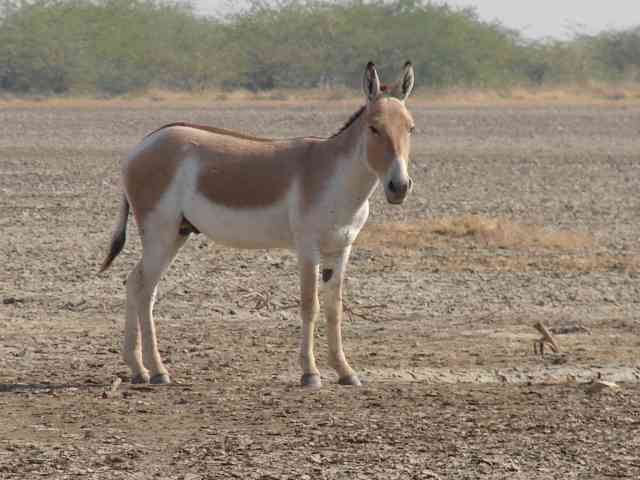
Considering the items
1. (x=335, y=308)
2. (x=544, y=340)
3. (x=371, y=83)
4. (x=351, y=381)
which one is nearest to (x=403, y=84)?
(x=371, y=83)

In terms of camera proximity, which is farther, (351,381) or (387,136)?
(351,381)

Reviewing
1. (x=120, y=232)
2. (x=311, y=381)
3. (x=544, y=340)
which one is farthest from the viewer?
(x=544, y=340)

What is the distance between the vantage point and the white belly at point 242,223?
8.79 metres

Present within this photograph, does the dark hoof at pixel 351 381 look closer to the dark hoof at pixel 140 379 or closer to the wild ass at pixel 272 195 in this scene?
the wild ass at pixel 272 195

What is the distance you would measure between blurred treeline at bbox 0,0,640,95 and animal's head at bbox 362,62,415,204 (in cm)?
3976

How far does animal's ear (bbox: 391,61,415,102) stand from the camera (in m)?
8.63

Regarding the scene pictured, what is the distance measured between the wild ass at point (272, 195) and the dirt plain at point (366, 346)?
1.31ft

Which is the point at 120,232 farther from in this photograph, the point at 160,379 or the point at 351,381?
the point at 351,381

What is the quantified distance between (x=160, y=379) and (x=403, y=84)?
7.12ft

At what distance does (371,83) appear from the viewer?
8562 mm

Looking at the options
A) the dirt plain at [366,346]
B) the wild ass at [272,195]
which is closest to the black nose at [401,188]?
the wild ass at [272,195]

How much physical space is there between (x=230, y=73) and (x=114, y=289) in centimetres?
4078

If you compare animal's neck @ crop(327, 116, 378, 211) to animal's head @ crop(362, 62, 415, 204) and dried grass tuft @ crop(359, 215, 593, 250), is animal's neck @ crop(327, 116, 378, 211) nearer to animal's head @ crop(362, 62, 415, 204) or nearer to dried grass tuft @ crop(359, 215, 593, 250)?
animal's head @ crop(362, 62, 415, 204)

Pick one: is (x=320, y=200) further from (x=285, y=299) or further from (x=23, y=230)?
(x=23, y=230)
